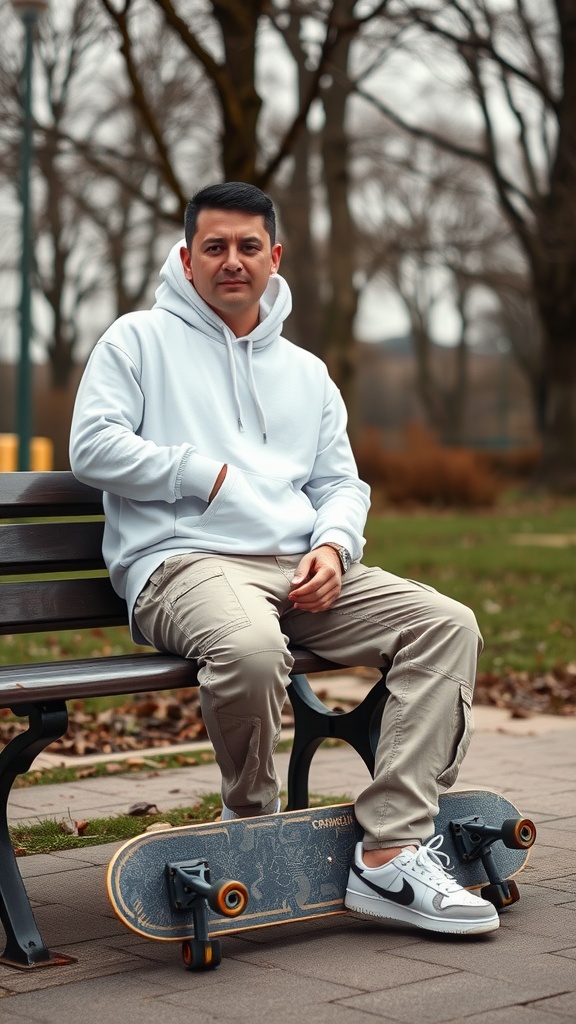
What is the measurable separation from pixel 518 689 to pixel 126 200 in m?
23.8

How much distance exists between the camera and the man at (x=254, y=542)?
3365mm

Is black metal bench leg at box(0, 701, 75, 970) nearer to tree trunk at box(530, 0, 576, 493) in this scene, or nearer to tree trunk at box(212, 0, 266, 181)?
tree trunk at box(212, 0, 266, 181)

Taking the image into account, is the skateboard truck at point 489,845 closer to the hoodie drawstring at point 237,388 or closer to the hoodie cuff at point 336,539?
the hoodie cuff at point 336,539

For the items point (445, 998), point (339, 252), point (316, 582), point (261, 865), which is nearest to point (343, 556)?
point (316, 582)

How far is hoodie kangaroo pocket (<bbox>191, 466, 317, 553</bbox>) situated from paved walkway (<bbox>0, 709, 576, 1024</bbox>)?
96cm

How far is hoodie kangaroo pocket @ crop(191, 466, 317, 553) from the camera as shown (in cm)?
365

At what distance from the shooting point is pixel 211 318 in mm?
3865

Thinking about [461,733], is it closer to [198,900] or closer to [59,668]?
[198,900]

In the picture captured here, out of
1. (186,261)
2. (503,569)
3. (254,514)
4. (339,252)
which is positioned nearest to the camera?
(254,514)

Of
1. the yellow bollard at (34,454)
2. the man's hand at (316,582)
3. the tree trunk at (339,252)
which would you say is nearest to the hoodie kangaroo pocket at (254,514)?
the man's hand at (316,582)

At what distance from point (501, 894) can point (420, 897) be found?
320 mm


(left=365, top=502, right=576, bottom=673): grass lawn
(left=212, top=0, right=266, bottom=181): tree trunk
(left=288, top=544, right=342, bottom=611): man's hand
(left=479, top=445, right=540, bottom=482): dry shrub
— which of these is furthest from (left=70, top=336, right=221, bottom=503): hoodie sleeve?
(left=479, top=445, right=540, bottom=482): dry shrub

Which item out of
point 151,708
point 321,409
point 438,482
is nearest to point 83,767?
point 151,708

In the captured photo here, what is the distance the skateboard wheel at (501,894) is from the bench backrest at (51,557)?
1.20 meters
